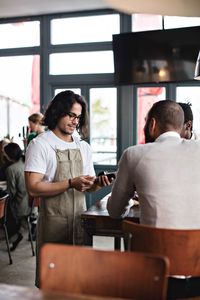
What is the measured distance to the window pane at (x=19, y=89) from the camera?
6.46 metres

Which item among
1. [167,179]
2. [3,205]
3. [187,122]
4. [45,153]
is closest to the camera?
[167,179]

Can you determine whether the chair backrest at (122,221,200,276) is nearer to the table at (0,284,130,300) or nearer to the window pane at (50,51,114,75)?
the table at (0,284,130,300)

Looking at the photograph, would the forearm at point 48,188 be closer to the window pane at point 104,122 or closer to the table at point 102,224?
the table at point 102,224

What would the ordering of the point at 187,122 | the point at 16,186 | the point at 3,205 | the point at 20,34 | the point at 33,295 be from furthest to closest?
the point at 20,34, the point at 16,186, the point at 3,205, the point at 187,122, the point at 33,295

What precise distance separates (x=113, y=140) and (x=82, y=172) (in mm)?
3836

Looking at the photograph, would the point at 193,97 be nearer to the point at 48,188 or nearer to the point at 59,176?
the point at 59,176

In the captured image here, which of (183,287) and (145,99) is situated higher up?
(145,99)

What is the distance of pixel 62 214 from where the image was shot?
7.16 ft

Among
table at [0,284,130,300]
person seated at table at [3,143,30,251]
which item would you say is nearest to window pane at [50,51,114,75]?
person seated at table at [3,143,30,251]

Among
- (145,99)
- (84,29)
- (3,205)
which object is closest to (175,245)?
(3,205)

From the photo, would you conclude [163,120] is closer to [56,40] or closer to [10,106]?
[56,40]

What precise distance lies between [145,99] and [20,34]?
98.4 inches

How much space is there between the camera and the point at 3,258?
3.93 m

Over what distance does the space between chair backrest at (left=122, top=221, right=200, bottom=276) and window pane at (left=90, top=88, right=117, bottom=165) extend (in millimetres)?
4513
